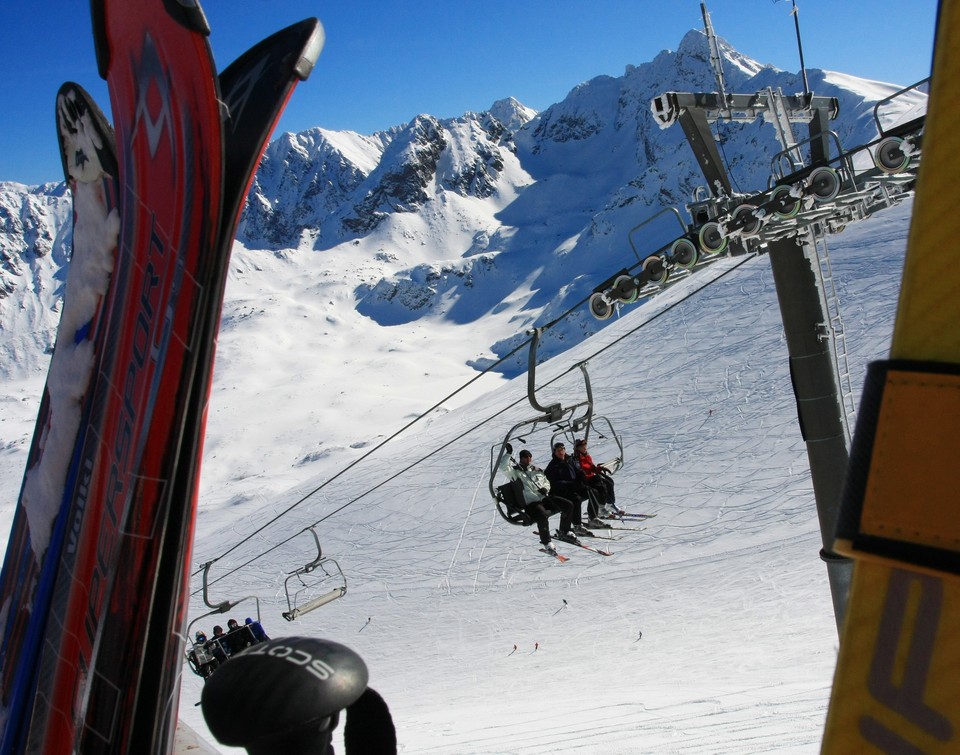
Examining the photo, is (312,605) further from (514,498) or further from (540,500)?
(540,500)

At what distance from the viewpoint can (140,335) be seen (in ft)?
10.4

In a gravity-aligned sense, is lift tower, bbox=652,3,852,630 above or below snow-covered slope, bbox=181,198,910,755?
above

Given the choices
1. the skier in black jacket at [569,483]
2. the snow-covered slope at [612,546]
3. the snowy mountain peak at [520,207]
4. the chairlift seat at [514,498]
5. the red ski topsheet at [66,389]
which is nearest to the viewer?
the red ski topsheet at [66,389]

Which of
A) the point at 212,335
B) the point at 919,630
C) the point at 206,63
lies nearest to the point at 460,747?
the point at 212,335

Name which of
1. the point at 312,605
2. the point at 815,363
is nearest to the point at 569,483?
the point at 815,363

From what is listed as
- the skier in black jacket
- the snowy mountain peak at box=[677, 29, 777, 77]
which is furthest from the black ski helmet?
the snowy mountain peak at box=[677, 29, 777, 77]

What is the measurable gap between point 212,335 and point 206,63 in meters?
1.05

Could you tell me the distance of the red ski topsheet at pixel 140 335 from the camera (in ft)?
9.65

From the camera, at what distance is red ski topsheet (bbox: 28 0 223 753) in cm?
294

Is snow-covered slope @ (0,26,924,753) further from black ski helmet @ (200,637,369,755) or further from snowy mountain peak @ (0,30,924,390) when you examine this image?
snowy mountain peak @ (0,30,924,390)

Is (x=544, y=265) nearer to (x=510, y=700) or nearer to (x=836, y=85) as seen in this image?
(x=836, y=85)

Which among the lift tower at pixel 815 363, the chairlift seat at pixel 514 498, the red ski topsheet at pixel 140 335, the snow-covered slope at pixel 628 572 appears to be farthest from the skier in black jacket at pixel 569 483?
the red ski topsheet at pixel 140 335

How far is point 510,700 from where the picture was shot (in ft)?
44.9

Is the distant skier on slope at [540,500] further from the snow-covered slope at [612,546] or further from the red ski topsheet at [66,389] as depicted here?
the red ski topsheet at [66,389]
